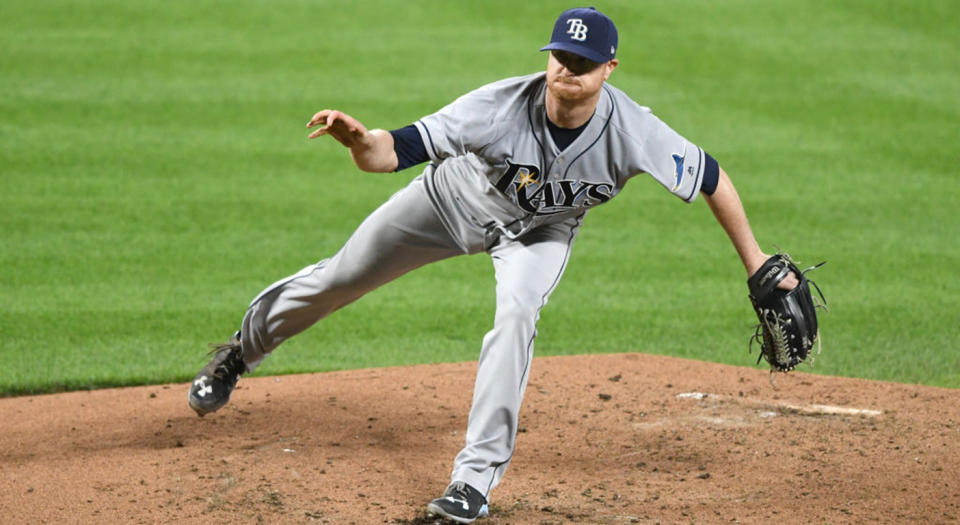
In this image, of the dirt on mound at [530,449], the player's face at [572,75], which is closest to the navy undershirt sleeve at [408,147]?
the player's face at [572,75]

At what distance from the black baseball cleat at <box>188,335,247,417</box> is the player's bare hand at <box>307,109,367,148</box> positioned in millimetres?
1621

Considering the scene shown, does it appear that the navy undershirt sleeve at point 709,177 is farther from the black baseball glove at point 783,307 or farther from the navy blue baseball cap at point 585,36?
the navy blue baseball cap at point 585,36

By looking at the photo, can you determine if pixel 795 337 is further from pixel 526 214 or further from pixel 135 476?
pixel 135 476

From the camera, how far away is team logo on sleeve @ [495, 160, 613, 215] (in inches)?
168

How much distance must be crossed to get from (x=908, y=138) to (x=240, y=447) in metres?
7.40

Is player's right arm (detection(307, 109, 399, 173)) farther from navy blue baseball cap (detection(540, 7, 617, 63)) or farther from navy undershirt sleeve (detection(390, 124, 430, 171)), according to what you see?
navy blue baseball cap (detection(540, 7, 617, 63))

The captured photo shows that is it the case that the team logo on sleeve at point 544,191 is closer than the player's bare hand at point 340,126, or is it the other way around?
the player's bare hand at point 340,126

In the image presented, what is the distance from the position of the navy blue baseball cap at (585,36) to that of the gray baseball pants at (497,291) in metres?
0.76

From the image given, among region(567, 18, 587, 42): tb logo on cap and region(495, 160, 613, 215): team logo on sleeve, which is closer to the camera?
region(567, 18, 587, 42): tb logo on cap

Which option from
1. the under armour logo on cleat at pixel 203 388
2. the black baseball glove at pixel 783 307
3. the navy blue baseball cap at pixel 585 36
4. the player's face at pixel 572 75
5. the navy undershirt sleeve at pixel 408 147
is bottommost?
the under armour logo on cleat at pixel 203 388

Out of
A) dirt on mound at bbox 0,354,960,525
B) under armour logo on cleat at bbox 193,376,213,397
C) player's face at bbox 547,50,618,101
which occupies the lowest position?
dirt on mound at bbox 0,354,960,525

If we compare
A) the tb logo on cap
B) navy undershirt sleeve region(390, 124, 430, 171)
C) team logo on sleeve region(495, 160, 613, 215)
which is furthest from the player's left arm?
navy undershirt sleeve region(390, 124, 430, 171)

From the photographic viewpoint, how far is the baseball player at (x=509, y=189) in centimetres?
403

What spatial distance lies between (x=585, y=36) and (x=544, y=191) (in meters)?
0.60
